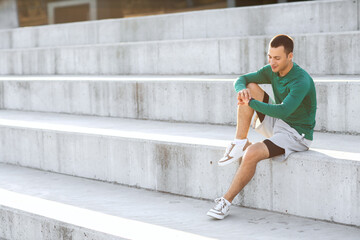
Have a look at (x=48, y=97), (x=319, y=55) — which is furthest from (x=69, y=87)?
(x=319, y=55)

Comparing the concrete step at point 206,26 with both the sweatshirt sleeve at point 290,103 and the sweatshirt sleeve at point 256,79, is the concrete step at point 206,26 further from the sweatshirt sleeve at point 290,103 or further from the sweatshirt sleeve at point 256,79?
the sweatshirt sleeve at point 290,103

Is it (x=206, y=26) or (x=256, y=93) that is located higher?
(x=206, y=26)

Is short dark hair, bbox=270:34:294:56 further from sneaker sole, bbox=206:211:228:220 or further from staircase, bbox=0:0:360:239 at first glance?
sneaker sole, bbox=206:211:228:220

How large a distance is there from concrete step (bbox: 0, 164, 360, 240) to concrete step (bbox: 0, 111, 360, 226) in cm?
12

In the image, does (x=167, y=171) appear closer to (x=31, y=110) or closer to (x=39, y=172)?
(x=39, y=172)

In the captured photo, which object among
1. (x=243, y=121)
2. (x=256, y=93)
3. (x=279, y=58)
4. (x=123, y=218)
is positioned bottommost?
(x=123, y=218)

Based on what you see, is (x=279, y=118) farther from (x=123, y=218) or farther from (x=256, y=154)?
(x=123, y=218)

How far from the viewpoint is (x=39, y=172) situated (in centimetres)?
547

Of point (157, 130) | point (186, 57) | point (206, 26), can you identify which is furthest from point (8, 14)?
point (157, 130)

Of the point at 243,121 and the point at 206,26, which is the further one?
the point at 206,26

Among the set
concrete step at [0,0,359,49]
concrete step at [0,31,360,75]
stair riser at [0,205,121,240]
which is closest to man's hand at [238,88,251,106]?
stair riser at [0,205,121,240]

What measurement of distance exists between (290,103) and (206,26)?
13.9 feet

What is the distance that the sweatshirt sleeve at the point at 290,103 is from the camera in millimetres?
3674

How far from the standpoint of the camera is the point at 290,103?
12.1 ft
